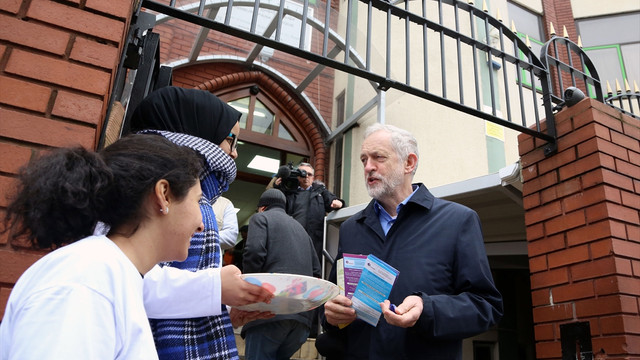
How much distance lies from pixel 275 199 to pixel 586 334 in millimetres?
2432

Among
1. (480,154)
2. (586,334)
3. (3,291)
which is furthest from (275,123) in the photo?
(3,291)

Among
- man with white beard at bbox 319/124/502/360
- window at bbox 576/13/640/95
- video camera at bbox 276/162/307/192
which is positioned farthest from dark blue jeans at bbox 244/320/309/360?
window at bbox 576/13/640/95

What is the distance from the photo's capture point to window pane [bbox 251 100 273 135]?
734cm

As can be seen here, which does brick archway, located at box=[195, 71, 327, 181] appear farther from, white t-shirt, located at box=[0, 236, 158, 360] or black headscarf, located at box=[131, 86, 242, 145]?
white t-shirt, located at box=[0, 236, 158, 360]

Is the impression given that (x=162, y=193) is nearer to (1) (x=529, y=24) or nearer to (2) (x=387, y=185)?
(2) (x=387, y=185)

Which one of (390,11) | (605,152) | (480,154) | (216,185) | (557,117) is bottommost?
(216,185)

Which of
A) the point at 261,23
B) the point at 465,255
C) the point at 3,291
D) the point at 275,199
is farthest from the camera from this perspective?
the point at 261,23

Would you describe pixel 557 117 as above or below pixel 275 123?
below

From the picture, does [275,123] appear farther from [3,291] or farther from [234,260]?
[3,291]

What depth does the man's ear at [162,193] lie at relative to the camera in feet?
3.57

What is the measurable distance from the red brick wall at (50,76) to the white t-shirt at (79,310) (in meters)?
0.69

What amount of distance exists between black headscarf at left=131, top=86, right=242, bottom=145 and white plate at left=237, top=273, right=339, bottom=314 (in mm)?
580

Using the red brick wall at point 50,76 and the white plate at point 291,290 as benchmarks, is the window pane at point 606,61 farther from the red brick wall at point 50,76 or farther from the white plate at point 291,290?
the red brick wall at point 50,76

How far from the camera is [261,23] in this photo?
6762 millimetres
